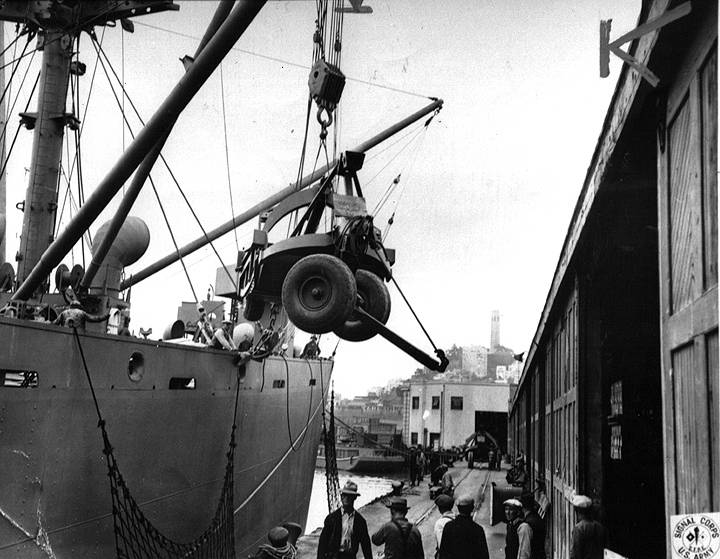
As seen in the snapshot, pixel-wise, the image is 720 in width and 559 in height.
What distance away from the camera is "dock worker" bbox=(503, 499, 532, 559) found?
19.1ft

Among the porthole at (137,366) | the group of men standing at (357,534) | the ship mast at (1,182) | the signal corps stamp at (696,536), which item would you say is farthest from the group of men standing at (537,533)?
the ship mast at (1,182)

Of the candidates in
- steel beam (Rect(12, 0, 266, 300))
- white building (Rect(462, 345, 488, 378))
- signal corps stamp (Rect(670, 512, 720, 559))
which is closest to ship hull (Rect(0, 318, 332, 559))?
steel beam (Rect(12, 0, 266, 300))

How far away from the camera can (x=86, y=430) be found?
743 cm

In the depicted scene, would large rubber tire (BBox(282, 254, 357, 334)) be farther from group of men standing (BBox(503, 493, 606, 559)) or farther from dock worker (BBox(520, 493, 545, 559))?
dock worker (BBox(520, 493, 545, 559))

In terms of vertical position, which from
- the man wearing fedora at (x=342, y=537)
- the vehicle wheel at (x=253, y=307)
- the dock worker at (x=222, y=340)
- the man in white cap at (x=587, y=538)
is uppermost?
the vehicle wheel at (x=253, y=307)

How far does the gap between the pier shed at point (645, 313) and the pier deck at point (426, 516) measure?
5.60 ft

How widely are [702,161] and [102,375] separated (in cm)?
664

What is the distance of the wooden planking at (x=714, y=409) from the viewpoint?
2.99 meters

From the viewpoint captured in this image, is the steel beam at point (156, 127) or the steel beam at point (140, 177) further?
the steel beam at point (140, 177)

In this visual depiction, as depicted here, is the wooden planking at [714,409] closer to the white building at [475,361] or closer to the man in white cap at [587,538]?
the man in white cap at [587,538]

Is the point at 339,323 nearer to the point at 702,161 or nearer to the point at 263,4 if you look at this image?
the point at 263,4

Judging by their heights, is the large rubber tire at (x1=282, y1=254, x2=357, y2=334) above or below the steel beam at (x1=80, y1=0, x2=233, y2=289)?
below

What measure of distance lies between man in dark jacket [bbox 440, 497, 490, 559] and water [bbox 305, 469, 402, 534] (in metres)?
22.6

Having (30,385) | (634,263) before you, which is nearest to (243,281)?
(30,385)
